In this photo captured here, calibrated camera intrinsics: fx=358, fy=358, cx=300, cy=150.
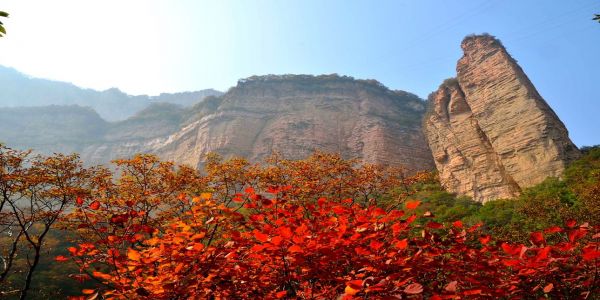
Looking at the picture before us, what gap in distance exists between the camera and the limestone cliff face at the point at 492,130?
22297mm

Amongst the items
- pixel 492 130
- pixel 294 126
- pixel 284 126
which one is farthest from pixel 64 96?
pixel 492 130

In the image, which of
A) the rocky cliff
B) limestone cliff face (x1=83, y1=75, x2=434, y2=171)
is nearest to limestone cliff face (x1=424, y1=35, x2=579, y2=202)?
the rocky cliff

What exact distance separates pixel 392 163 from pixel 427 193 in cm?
1306

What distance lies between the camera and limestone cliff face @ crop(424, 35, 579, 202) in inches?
878

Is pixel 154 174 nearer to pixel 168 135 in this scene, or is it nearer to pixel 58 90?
pixel 168 135

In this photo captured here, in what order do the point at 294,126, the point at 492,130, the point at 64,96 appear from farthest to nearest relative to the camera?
the point at 64,96 < the point at 294,126 < the point at 492,130

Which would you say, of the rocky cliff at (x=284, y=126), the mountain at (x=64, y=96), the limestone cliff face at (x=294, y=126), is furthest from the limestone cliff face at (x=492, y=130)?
the mountain at (x=64, y=96)

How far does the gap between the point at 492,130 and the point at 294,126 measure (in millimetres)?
27318

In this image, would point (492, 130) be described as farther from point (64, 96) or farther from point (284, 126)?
point (64, 96)

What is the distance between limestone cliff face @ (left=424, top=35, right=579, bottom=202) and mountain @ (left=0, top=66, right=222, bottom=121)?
315 feet

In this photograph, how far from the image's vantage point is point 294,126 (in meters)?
48.7

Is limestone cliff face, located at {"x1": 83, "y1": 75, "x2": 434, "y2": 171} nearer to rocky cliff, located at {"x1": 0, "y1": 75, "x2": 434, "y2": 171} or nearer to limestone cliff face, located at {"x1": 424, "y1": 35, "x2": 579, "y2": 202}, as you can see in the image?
rocky cliff, located at {"x1": 0, "y1": 75, "x2": 434, "y2": 171}

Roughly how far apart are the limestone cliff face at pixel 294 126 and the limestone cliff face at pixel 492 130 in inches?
487

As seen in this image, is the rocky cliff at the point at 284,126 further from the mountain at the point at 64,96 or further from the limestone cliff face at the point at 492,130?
the mountain at the point at 64,96
